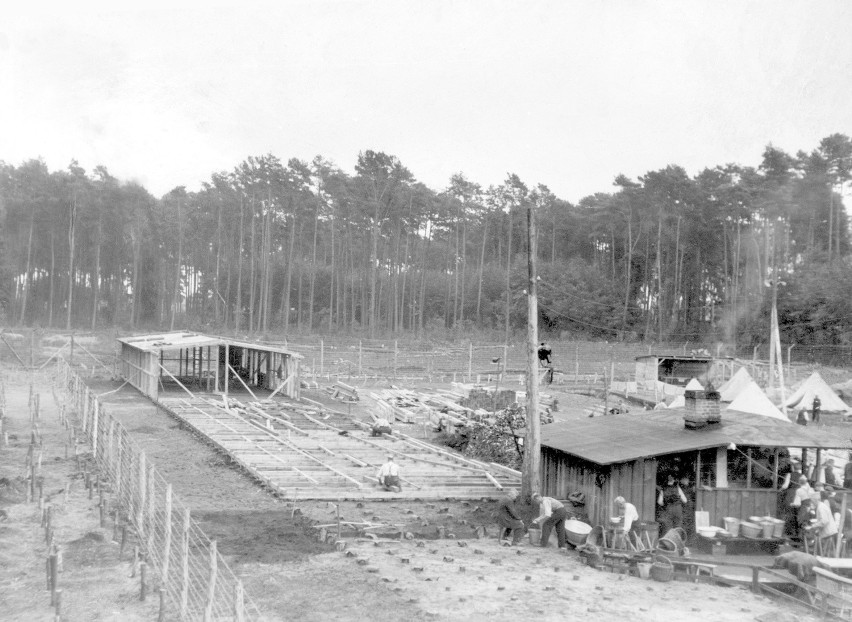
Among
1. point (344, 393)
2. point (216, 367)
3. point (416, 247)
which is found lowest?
point (344, 393)

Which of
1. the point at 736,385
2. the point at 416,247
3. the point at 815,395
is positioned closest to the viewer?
the point at 736,385

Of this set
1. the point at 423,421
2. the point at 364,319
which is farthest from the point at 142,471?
the point at 364,319

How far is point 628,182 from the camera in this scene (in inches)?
2928

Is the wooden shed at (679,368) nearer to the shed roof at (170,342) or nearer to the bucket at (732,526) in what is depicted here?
the shed roof at (170,342)

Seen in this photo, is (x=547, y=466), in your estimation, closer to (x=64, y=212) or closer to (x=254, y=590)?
(x=254, y=590)

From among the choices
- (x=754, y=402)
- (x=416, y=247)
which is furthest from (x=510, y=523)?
(x=416, y=247)

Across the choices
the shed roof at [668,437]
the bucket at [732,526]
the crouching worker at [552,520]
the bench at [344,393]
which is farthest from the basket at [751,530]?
the bench at [344,393]

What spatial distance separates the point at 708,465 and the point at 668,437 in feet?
2.96

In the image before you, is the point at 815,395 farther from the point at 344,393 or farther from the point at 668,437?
the point at 668,437

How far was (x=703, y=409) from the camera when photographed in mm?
15680

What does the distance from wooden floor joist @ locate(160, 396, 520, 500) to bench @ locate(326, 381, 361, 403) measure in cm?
543

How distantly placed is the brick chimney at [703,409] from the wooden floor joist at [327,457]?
495 cm

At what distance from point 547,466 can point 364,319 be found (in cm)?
5932

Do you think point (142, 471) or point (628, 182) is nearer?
point (142, 471)
